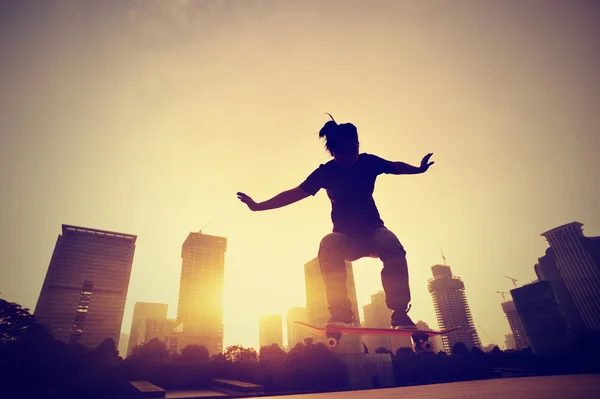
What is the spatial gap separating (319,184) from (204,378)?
200 ft

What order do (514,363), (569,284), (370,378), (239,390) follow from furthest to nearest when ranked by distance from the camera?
1. (569,284)
2. (514,363)
3. (370,378)
4. (239,390)

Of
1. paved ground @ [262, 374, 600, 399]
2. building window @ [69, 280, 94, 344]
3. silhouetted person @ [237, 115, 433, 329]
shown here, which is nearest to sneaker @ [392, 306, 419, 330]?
silhouetted person @ [237, 115, 433, 329]

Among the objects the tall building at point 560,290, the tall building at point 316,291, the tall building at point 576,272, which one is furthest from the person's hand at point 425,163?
the tall building at point 576,272

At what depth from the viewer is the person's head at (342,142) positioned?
17.3 feet

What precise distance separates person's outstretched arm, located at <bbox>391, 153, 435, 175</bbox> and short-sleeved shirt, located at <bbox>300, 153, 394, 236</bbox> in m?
0.49

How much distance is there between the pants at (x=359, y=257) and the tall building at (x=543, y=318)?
17181cm

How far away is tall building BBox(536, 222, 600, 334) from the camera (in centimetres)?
16325

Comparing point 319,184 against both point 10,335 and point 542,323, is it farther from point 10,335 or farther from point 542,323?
point 542,323

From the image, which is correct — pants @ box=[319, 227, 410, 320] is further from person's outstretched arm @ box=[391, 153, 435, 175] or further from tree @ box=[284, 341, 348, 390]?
tree @ box=[284, 341, 348, 390]

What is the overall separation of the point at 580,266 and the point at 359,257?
23678 cm

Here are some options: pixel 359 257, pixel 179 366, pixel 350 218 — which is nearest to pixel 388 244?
pixel 359 257

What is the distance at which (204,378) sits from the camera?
2110 inches

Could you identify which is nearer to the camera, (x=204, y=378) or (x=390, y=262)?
(x=390, y=262)

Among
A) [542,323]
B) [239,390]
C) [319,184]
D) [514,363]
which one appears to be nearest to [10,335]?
[239,390]
